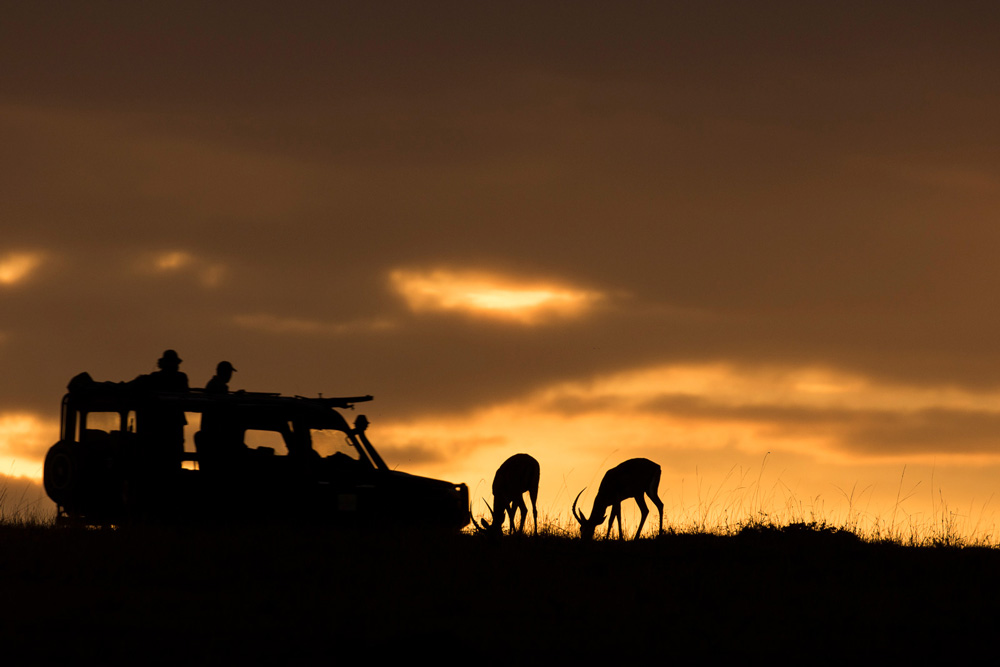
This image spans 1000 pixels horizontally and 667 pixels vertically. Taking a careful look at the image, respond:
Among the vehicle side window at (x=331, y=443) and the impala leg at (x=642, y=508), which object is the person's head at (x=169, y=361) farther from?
the impala leg at (x=642, y=508)

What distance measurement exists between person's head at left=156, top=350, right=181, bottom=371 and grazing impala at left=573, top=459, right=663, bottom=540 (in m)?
7.41

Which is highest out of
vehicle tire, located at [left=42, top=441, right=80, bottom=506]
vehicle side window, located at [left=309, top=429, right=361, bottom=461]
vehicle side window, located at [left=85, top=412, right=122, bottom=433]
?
vehicle side window, located at [left=85, top=412, right=122, bottom=433]

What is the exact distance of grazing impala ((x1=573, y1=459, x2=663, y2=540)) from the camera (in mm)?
20922

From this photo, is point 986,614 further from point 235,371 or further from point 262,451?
point 235,371

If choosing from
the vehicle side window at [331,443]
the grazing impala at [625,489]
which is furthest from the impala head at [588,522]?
the vehicle side window at [331,443]

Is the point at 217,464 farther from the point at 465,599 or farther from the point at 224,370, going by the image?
the point at 465,599

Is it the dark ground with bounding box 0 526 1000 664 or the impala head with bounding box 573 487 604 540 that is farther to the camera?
the impala head with bounding box 573 487 604 540

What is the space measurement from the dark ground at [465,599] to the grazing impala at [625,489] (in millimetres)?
4285

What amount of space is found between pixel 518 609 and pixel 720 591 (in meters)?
2.59

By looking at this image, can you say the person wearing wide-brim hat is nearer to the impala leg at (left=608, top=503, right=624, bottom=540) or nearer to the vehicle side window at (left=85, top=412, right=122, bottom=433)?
the vehicle side window at (left=85, top=412, right=122, bottom=433)

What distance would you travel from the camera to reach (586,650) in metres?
9.85

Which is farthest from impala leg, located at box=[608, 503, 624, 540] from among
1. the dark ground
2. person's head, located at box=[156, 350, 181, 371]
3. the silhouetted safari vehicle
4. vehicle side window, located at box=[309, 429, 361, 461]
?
person's head, located at box=[156, 350, 181, 371]

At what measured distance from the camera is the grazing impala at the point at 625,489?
68.6 ft

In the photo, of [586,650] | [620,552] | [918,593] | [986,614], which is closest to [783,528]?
[620,552]
